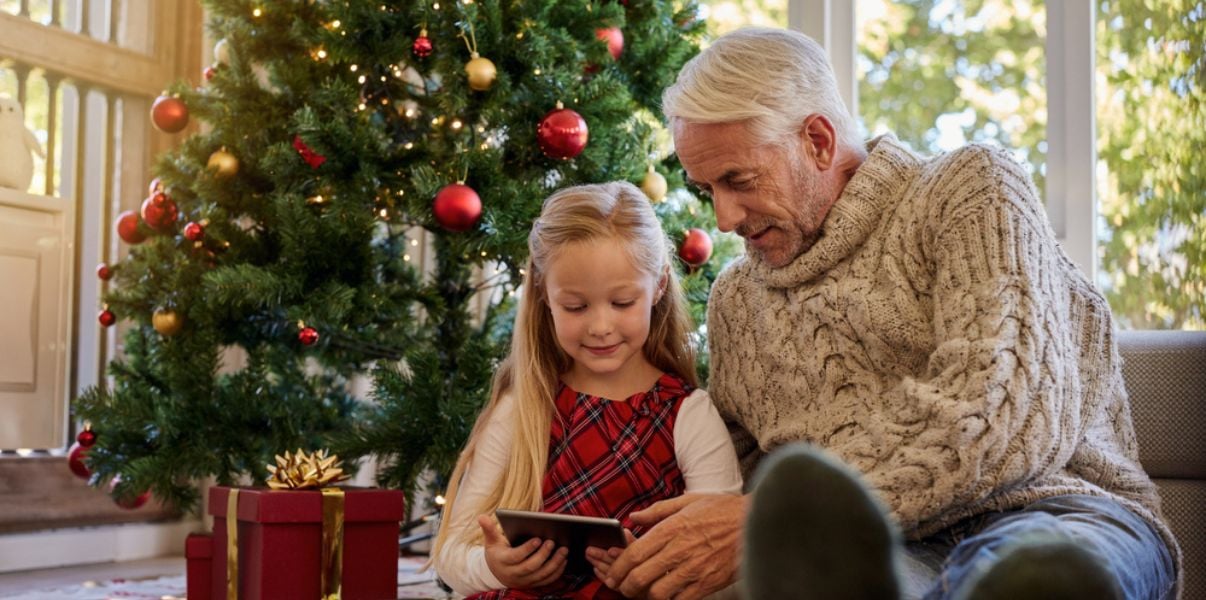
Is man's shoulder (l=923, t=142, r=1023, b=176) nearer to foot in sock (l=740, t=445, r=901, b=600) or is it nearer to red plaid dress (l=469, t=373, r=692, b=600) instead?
red plaid dress (l=469, t=373, r=692, b=600)

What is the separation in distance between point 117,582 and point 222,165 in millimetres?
1205

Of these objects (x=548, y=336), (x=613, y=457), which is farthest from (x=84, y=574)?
(x=613, y=457)

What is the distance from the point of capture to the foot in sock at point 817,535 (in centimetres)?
103

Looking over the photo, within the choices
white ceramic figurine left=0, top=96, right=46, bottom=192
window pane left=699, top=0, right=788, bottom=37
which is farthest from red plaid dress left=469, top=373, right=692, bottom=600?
white ceramic figurine left=0, top=96, right=46, bottom=192

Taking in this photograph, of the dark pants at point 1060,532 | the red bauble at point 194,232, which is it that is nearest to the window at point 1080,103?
the dark pants at point 1060,532

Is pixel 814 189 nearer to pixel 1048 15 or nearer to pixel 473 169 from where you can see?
pixel 473 169

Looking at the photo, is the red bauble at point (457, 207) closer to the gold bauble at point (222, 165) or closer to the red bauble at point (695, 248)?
the red bauble at point (695, 248)

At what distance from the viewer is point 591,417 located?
6.00 feet

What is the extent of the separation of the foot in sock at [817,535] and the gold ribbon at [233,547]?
119 cm

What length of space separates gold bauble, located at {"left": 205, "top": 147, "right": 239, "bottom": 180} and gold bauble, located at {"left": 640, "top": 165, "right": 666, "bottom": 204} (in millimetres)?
882

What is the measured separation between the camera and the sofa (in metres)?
1.81

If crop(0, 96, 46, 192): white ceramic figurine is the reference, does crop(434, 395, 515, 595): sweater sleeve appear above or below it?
below

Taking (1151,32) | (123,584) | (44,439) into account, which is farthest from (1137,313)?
(44,439)

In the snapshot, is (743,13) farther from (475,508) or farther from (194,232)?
(475,508)
